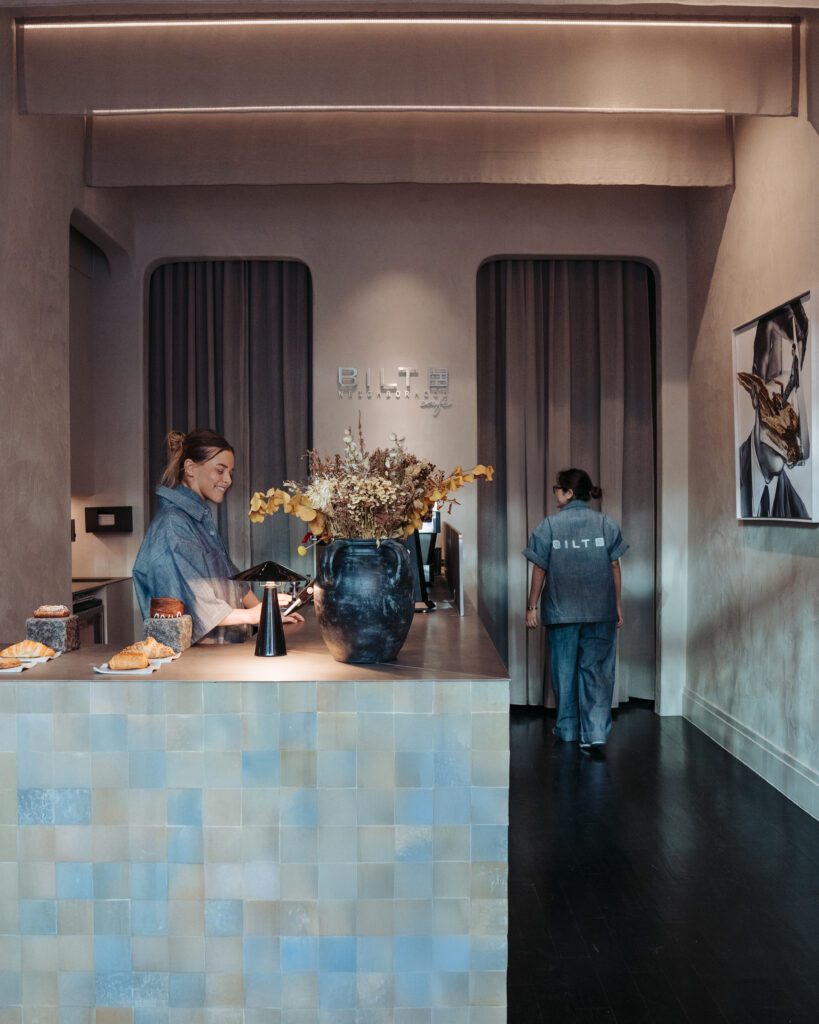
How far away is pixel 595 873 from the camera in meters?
3.62

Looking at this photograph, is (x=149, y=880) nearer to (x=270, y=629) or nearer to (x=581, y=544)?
(x=270, y=629)

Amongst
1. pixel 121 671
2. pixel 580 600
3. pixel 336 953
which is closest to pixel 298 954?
pixel 336 953

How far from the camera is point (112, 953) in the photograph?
7.14ft

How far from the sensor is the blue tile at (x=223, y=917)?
7.12 feet

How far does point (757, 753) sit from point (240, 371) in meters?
4.09

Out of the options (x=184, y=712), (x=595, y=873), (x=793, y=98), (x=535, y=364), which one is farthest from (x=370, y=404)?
(x=184, y=712)

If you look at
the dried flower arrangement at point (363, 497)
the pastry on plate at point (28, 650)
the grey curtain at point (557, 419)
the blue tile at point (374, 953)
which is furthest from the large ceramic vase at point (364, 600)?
the grey curtain at point (557, 419)

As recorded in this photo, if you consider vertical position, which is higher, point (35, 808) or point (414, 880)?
point (35, 808)

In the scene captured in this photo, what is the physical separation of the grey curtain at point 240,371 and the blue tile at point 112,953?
14.3 ft

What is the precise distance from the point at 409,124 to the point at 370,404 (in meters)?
2.11

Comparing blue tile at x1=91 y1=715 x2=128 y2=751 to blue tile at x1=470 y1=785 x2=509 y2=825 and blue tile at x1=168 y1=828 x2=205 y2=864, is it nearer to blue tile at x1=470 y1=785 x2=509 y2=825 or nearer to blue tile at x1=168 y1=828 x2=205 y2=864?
blue tile at x1=168 y1=828 x2=205 y2=864

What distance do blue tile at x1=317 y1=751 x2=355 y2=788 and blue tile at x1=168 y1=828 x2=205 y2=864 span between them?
31 centimetres

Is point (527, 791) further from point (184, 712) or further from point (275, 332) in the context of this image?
point (275, 332)

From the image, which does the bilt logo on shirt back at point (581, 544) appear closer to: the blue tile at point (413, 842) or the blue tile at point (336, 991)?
the blue tile at point (413, 842)
